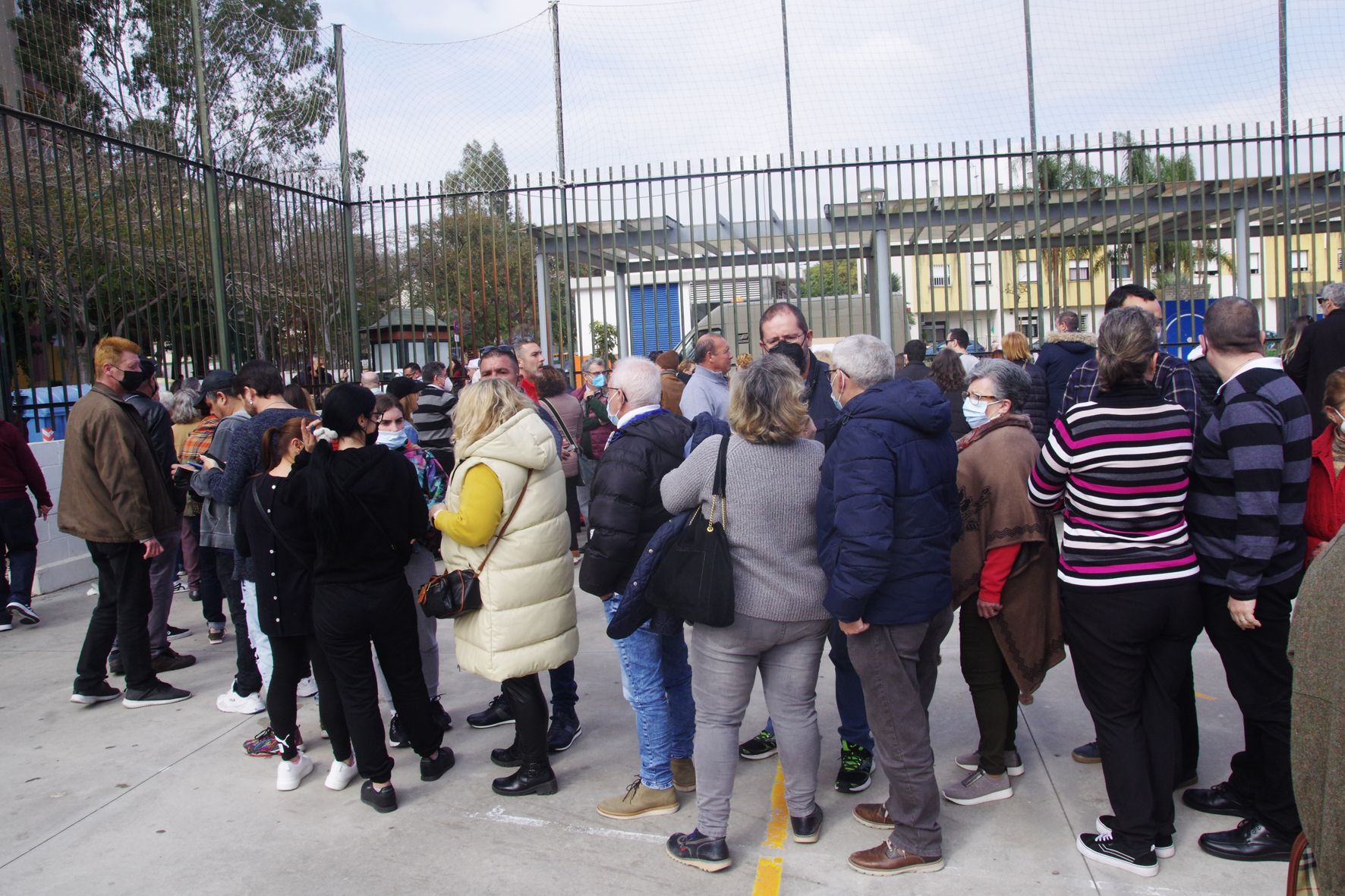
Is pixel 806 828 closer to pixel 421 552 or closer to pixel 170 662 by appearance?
pixel 421 552

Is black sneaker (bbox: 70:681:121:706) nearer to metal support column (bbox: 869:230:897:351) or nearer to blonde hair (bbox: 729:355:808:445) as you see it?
blonde hair (bbox: 729:355:808:445)

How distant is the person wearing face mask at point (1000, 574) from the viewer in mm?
3635

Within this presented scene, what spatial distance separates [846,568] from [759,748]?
5.36 feet

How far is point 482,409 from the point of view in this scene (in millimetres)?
3781

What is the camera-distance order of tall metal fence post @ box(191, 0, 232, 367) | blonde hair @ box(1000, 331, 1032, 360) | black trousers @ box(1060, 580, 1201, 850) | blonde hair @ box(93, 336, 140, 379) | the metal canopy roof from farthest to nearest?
the metal canopy roof, tall metal fence post @ box(191, 0, 232, 367), blonde hair @ box(1000, 331, 1032, 360), blonde hair @ box(93, 336, 140, 379), black trousers @ box(1060, 580, 1201, 850)

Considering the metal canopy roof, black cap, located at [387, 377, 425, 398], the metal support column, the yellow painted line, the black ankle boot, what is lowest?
the yellow painted line

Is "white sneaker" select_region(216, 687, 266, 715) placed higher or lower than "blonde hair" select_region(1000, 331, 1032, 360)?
lower

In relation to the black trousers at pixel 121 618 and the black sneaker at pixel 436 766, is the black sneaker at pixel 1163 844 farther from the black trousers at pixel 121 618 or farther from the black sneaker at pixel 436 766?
the black trousers at pixel 121 618

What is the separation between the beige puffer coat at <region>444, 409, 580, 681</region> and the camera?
3.76 meters

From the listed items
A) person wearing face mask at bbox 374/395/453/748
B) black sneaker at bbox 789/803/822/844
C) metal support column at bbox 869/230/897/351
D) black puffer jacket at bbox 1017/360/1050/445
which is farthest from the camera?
metal support column at bbox 869/230/897/351

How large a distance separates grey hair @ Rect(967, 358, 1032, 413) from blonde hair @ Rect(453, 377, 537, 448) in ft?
6.27

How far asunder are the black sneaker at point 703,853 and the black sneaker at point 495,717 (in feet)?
5.17

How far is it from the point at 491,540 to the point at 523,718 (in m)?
0.75

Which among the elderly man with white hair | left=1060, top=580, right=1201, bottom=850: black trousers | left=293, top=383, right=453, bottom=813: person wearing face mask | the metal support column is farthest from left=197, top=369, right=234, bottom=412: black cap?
the metal support column
